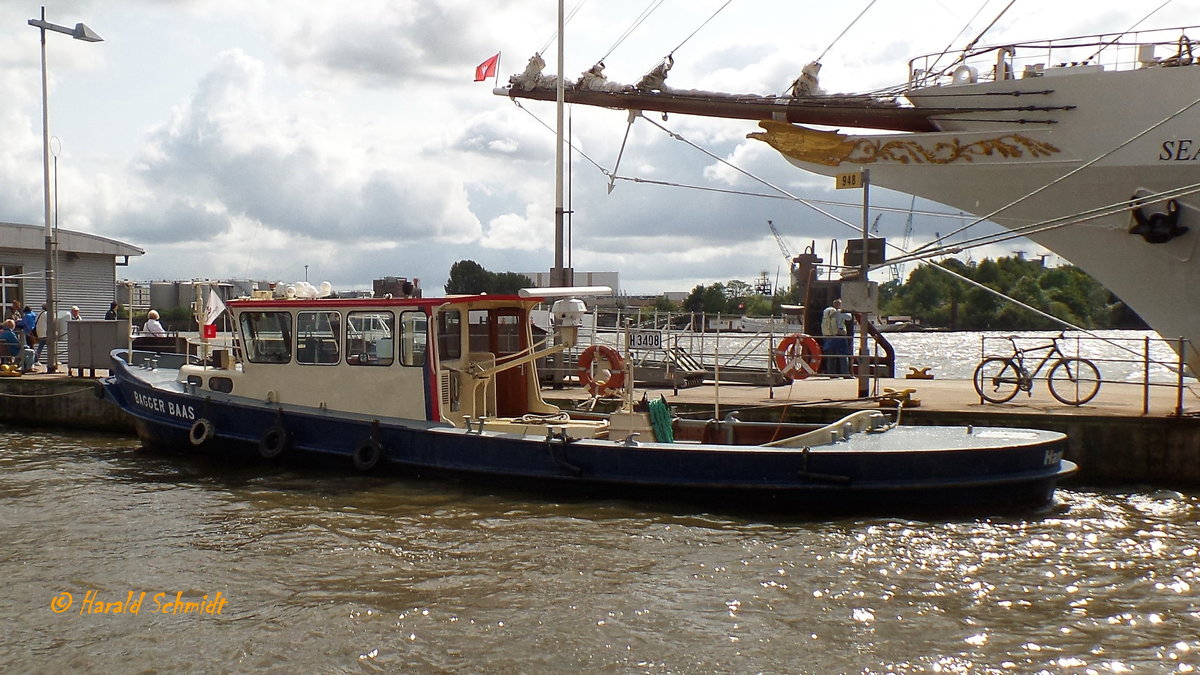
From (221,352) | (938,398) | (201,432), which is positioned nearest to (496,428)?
(201,432)

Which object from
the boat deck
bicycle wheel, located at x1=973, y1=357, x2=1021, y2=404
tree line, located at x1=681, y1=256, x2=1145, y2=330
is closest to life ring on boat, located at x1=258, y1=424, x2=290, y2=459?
the boat deck

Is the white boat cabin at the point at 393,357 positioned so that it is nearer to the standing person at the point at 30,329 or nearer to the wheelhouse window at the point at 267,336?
the wheelhouse window at the point at 267,336

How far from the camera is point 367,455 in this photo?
1205cm

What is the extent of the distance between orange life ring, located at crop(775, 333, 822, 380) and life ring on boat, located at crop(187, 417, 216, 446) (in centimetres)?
838

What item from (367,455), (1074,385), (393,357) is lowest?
(367,455)

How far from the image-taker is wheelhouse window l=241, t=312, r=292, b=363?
41.9 ft

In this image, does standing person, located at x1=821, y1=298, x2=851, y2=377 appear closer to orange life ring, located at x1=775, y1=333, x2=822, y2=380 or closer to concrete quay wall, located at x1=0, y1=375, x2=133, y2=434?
Answer: orange life ring, located at x1=775, y1=333, x2=822, y2=380

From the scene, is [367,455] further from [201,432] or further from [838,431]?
[838,431]

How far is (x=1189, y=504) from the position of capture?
36.5ft

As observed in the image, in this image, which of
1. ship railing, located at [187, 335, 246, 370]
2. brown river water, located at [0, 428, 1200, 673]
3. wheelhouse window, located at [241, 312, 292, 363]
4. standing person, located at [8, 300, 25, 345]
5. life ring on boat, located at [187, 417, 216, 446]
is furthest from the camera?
standing person, located at [8, 300, 25, 345]

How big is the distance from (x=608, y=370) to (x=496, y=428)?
243 centimetres

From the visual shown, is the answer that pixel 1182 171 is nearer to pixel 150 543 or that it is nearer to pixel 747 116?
pixel 747 116

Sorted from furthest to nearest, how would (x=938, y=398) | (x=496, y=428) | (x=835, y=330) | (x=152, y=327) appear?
(x=152, y=327), (x=835, y=330), (x=938, y=398), (x=496, y=428)

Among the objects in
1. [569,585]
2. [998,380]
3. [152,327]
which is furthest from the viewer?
[152,327]
